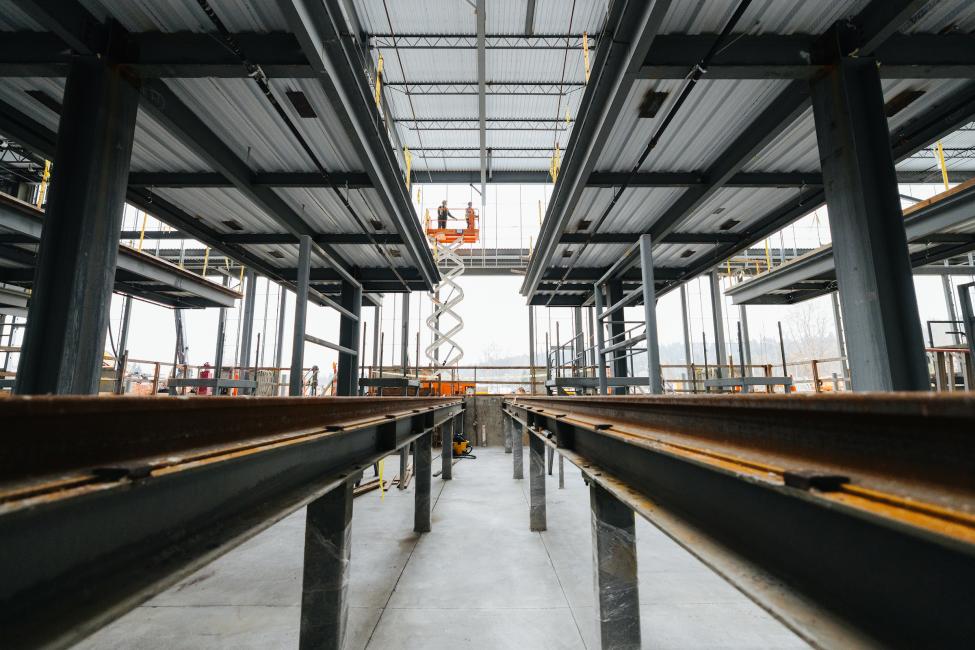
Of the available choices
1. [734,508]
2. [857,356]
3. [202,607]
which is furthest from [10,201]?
[857,356]

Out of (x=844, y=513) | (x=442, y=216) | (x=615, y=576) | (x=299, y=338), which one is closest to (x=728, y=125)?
(x=615, y=576)

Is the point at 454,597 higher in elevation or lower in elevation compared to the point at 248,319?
lower

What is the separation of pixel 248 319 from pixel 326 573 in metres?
20.5

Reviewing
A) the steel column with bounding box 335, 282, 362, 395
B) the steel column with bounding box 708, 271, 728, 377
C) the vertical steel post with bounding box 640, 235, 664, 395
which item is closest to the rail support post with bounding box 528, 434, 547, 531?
the vertical steel post with bounding box 640, 235, 664, 395

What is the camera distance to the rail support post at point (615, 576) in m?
2.72

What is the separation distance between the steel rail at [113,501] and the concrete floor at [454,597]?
241 centimetres

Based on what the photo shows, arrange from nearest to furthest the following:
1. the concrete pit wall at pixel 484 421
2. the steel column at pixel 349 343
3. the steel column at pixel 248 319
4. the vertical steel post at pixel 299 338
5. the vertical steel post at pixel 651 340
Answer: the vertical steel post at pixel 651 340
the vertical steel post at pixel 299 338
the steel column at pixel 349 343
the concrete pit wall at pixel 484 421
the steel column at pixel 248 319

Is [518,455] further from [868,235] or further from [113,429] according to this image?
[113,429]

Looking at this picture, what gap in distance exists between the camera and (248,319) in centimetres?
2020

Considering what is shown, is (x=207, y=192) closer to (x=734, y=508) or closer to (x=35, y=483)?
(x=35, y=483)

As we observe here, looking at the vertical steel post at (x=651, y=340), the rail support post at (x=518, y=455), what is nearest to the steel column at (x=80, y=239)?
the vertical steel post at (x=651, y=340)

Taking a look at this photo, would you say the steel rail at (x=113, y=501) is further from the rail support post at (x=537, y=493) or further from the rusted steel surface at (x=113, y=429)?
the rail support post at (x=537, y=493)

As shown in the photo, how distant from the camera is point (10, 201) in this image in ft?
20.5

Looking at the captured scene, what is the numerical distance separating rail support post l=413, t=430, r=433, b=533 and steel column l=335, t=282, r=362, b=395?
3.93m
